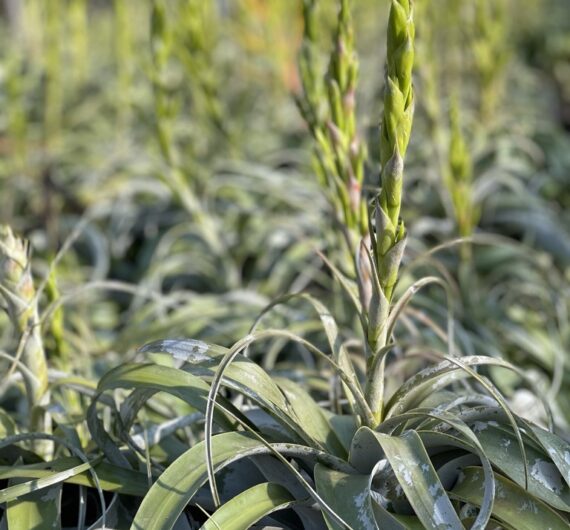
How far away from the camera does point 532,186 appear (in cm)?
267

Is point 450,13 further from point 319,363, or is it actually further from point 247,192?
point 319,363

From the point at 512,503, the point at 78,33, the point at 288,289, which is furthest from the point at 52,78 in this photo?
the point at 512,503

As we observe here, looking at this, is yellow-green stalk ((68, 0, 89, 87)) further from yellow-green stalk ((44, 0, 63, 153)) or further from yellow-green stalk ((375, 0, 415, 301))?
yellow-green stalk ((375, 0, 415, 301))

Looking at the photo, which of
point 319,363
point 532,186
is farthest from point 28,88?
point 319,363

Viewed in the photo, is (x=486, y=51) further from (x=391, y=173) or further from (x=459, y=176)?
(x=391, y=173)

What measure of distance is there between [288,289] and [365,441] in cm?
125

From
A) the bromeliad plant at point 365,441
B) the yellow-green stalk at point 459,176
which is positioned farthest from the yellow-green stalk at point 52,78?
the bromeliad plant at point 365,441

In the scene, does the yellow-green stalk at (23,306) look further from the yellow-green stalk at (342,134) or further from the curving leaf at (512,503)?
the curving leaf at (512,503)

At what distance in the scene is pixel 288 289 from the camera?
7.16 ft

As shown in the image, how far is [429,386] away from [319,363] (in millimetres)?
772

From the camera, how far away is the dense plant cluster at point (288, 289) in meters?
0.92

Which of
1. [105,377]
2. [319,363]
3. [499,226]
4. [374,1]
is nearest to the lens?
[105,377]

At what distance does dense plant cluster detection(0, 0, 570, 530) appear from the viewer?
919mm

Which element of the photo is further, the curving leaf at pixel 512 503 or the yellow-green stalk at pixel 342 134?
the yellow-green stalk at pixel 342 134
